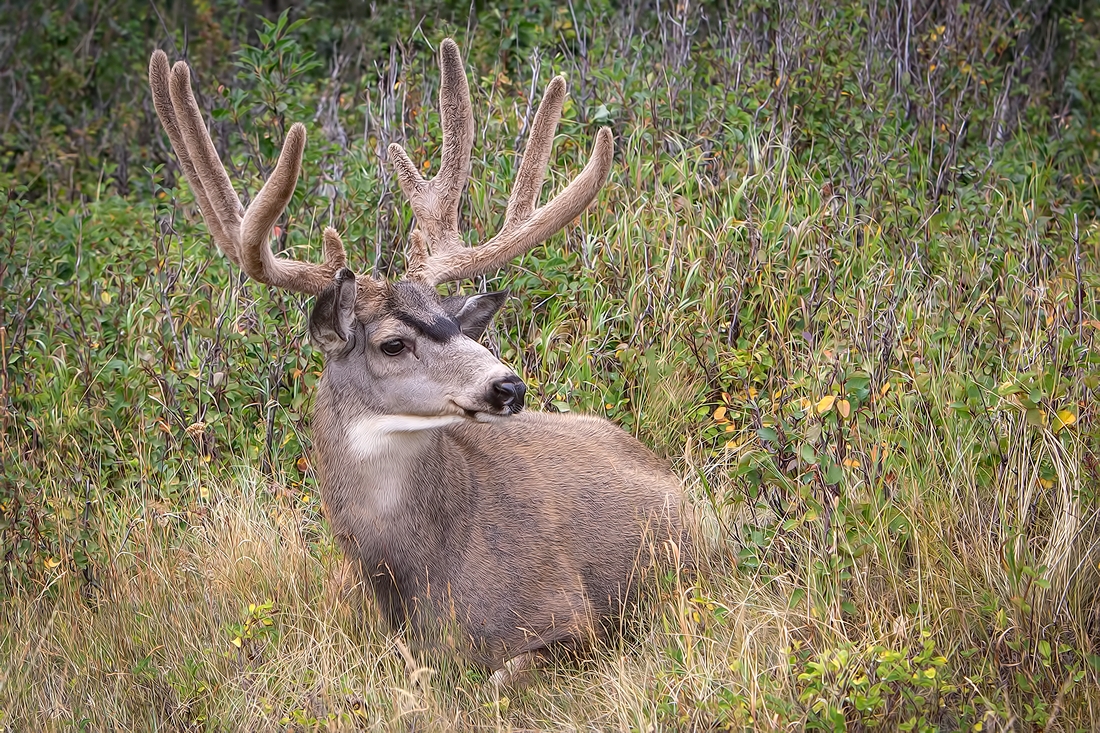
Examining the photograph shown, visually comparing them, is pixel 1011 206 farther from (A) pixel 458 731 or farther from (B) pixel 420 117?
(A) pixel 458 731

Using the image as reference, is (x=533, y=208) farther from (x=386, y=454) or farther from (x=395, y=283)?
(x=386, y=454)

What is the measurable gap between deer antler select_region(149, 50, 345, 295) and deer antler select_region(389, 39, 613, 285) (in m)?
0.46

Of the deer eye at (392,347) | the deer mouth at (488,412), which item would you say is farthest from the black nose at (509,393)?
the deer eye at (392,347)

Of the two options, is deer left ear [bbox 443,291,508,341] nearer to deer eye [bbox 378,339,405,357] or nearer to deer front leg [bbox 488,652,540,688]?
deer eye [bbox 378,339,405,357]

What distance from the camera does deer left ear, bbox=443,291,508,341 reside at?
15.1 feet

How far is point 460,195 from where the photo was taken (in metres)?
5.07

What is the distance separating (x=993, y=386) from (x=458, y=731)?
89.3 inches

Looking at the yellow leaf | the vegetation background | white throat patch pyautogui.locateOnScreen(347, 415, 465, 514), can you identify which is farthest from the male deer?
Result: the yellow leaf

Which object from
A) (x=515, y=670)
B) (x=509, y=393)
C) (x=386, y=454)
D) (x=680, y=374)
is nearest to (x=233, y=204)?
(x=386, y=454)

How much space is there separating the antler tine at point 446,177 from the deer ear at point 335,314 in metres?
0.60

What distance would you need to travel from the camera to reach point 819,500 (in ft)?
14.2

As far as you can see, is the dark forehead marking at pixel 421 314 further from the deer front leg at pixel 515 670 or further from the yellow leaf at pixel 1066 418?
the yellow leaf at pixel 1066 418

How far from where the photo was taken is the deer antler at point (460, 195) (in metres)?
Result: 4.87

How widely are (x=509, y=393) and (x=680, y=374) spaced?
1778 millimetres
